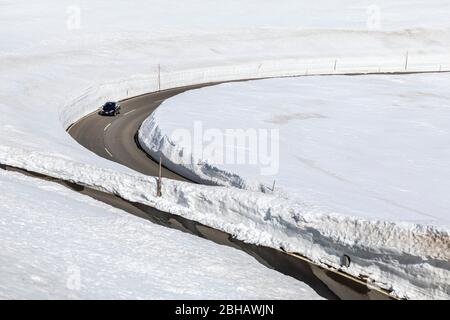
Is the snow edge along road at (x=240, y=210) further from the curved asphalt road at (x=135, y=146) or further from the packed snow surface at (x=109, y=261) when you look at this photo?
the packed snow surface at (x=109, y=261)

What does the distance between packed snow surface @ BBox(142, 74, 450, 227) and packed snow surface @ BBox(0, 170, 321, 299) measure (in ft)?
17.0

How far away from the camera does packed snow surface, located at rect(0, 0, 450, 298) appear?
2125 centimetres

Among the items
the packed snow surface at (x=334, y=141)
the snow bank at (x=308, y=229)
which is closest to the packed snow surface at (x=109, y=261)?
the snow bank at (x=308, y=229)

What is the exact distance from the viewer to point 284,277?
20.4 meters

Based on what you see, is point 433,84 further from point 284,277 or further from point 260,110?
point 284,277

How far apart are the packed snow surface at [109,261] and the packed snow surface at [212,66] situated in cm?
197

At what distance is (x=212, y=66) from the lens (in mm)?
67188

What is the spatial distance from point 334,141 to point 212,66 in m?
31.2

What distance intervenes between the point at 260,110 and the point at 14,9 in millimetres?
62482

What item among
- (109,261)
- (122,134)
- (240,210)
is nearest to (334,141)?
(122,134)

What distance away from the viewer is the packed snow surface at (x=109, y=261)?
1791 cm

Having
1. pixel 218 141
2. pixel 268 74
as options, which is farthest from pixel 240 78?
pixel 218 141

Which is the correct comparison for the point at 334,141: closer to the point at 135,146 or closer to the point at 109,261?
the point at 135,146

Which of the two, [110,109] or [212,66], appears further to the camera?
[212,66]
